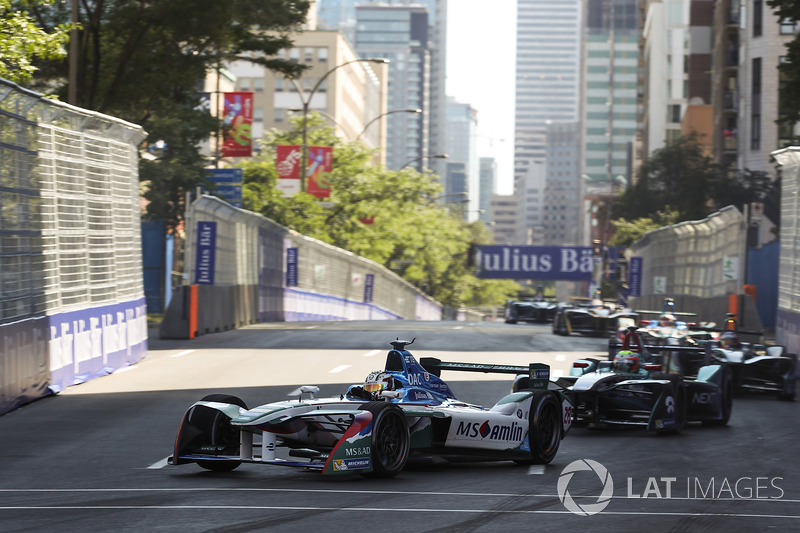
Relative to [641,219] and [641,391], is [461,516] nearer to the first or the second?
[641,391]

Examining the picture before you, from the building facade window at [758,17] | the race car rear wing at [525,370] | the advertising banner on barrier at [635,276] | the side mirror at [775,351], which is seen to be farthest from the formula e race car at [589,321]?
the building facade window at [758,17]

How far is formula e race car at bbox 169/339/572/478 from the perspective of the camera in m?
9.80

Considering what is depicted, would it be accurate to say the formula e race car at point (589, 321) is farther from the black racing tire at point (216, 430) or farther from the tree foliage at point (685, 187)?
the tree foliage at point (685, 187)

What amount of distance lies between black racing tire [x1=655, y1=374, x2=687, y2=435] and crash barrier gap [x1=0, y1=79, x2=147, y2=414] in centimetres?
813

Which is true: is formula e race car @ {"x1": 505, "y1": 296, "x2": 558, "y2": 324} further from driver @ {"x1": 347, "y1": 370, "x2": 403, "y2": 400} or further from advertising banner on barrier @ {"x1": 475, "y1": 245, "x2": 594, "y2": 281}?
driver @ {"x1": 347, "y1": 370, "x2": 403, "y2": 400}

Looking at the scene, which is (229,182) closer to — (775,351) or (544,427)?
(775,351)

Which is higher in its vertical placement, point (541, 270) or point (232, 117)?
point (232, 117)

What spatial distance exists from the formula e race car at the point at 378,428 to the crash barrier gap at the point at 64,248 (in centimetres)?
594

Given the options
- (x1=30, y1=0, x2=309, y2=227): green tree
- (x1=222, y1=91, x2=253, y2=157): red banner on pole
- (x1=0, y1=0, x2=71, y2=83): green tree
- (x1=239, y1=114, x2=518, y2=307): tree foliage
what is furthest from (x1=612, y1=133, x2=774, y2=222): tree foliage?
(x1=0, y1=0, x2=71, y2=83): green tree

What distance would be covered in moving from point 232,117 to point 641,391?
89.0 feet

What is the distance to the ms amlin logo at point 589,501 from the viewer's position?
8805mm

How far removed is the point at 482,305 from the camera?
153250mm

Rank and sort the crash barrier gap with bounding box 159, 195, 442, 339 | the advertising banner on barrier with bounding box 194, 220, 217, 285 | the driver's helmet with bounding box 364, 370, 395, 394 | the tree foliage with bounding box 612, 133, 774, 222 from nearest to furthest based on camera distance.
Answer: the driver's helmet with bounding box 364, 370, 395, 394, the crash barrier gap with bounding box 159, 195, 442, 339, the advertising banner on barrier with bounding box 194, 220, 217, 285, the tree foliage with bounding box 612, 133, 774, 222

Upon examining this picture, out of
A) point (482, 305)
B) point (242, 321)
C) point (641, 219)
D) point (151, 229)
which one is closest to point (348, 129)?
point (482, 305)
